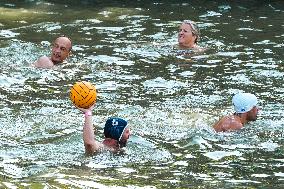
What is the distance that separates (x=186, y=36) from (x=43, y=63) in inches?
164

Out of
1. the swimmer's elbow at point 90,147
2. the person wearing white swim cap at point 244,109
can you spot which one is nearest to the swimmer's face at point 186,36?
the person wearing white swim cap at point 244,109

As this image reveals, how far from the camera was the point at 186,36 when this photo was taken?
21.2 metres

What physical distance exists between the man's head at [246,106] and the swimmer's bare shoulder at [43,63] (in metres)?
6.10

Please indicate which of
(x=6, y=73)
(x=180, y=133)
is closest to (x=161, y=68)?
(x=6, y=73)

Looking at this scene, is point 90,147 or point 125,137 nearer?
point 90,147

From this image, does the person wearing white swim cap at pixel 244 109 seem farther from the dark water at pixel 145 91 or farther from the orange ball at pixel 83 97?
the orange ball at pixel 83 97

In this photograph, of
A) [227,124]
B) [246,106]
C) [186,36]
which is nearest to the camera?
[227,124]

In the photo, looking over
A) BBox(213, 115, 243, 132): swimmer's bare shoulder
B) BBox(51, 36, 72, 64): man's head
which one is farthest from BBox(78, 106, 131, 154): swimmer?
BBox(51, 36, 72, 64): man's head

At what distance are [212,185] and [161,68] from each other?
27.2 ft

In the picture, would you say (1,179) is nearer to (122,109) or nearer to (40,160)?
(40,160)

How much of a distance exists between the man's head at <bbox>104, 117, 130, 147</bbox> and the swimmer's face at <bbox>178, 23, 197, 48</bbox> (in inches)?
340

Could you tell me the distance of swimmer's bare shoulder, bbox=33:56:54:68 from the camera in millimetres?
19109

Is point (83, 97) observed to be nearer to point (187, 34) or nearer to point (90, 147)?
point (90, 147)

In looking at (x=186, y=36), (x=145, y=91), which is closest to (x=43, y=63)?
(x=145, y=91)
